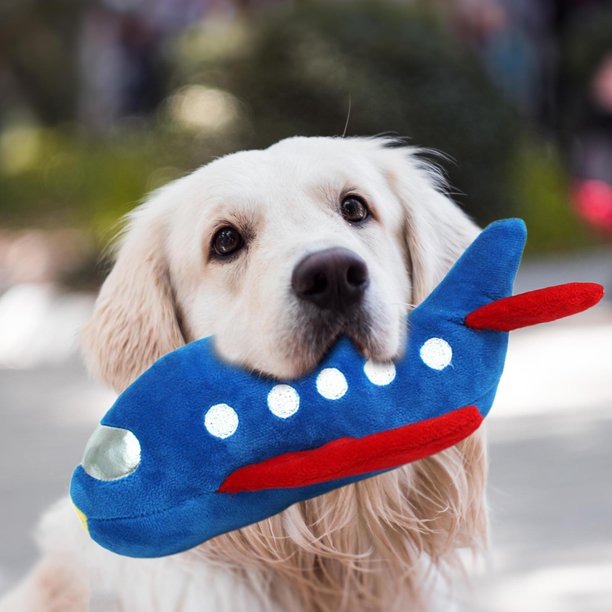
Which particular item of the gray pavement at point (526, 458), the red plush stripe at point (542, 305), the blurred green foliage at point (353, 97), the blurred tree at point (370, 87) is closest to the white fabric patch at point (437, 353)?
the red plush stripe at point (542, 305)

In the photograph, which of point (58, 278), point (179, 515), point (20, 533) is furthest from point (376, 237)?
point (58, 278)

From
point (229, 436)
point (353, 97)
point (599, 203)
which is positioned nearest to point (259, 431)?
point (229, 436)

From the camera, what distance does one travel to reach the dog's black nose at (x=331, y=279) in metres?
A: 2.05

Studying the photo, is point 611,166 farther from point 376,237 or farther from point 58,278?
point 376,237

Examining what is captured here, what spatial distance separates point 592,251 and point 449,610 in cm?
790

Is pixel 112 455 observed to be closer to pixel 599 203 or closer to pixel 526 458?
pixel 526 458

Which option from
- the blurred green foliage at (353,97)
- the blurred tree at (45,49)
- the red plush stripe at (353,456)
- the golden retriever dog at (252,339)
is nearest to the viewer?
the red plush stripe at (353,456)

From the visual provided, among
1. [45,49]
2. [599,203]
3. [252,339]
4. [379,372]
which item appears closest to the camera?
[379,372]

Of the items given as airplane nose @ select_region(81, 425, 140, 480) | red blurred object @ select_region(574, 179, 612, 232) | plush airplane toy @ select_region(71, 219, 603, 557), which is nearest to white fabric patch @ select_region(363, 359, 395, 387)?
plush airplane toy @ select_region(71, 219, 603, 557)

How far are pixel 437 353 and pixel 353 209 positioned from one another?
1.92ft

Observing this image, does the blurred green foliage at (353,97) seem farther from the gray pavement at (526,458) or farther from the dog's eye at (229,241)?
the dog's eye at (229,241)

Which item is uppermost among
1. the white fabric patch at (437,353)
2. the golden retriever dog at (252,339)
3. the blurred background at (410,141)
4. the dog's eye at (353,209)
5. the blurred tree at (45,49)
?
the dog's eye at (353,209)

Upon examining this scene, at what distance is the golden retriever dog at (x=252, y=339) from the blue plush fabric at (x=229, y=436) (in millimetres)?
204

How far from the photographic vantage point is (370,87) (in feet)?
29.0
